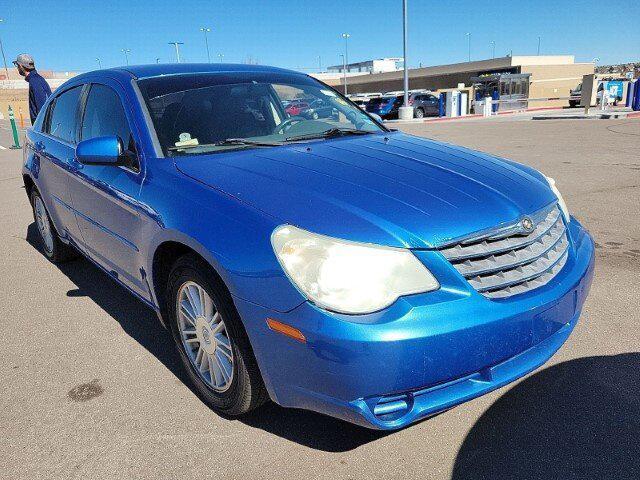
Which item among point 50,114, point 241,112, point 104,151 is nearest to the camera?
point 104,151

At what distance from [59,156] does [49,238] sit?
4.10ft

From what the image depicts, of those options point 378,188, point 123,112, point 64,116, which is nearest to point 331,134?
point 378,188

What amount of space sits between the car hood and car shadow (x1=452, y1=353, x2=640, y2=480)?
0.91 metres

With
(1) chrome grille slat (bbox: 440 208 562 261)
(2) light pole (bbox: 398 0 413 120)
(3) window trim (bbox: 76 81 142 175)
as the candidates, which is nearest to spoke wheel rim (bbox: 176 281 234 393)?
(3) window trim (bbox: 76 81 142 175)

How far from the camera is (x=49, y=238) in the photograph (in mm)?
4746

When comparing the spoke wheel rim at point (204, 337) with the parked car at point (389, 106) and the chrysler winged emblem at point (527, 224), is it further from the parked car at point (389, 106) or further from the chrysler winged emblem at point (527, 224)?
the parked car at point (389, 106)

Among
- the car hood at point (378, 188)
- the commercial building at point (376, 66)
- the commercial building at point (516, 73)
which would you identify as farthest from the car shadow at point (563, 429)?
the commercial building at point (376, 66)

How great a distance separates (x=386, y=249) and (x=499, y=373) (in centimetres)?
65

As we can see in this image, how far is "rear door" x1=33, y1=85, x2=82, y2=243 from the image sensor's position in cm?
371

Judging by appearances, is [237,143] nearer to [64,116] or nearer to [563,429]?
[64,116]

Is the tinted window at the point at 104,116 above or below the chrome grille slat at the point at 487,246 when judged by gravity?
above

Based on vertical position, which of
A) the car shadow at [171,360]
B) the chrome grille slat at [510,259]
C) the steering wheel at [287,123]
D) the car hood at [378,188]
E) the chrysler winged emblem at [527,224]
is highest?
the steering wheel at [287,123]

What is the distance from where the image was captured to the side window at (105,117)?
294 centimetres

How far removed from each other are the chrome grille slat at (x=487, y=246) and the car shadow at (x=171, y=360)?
908 millimetres
